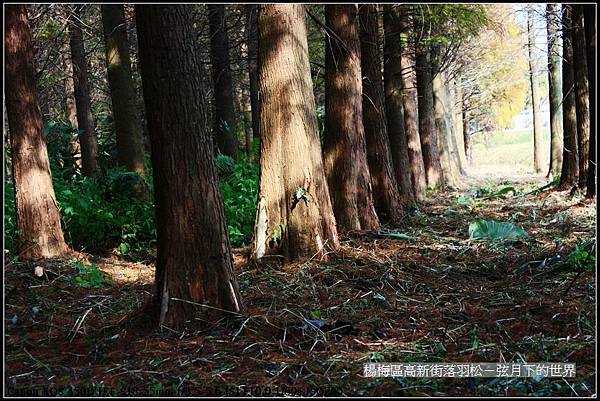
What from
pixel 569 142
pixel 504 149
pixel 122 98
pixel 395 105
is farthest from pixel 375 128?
pixel 504 149

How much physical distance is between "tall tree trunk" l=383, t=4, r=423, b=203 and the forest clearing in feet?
4.25

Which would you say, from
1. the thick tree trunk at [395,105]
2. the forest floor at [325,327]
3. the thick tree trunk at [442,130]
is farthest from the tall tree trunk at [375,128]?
the thick tree trunk at [442,130]

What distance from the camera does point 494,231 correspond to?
7844 mm

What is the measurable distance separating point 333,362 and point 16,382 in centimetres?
183

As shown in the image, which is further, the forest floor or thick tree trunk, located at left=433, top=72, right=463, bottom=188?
thick tree trunk, located at left=433, top=72, right=463, bottom=188

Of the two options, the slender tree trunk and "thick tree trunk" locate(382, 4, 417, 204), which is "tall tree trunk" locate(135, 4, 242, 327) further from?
the slender tree trunk

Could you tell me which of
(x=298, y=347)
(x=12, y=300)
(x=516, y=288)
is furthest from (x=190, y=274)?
(x=516, y=288)

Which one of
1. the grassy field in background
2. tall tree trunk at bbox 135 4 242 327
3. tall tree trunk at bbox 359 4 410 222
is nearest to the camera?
tall tree trunk at bbox 135 4 242 327

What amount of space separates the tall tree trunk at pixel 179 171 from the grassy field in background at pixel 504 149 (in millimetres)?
34441

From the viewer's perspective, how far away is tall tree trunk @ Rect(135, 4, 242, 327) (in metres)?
4.26

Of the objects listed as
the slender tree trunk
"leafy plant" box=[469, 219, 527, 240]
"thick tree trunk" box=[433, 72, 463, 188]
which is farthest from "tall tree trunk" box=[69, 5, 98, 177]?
the slender tree trunk

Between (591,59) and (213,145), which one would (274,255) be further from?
(591,59)

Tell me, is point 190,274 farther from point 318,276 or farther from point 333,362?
point 318,276

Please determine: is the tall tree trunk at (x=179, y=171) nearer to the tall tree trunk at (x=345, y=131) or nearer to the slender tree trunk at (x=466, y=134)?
the tall tree trunk at (x=345, y=131)
